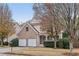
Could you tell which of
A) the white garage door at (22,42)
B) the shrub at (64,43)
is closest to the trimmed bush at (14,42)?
the white garage door at (22,42)

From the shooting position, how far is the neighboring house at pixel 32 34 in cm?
162

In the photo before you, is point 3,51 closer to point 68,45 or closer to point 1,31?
point 1,31

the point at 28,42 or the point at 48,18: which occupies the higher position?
the point at 48,18

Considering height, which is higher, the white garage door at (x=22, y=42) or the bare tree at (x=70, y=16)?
the bare tree at (x=70, y=16)

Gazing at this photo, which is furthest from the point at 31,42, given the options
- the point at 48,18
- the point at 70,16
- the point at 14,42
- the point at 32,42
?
the point at 70,16

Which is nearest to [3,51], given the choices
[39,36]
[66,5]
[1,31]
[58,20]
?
[1,31]

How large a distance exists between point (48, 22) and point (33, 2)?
8.8 inches

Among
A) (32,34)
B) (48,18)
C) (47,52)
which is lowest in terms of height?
(47,52)

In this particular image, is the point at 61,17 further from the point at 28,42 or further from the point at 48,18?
the point at 28,42

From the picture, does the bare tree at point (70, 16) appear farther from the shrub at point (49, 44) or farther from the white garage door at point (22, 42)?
the white garage door at point (22, 42)

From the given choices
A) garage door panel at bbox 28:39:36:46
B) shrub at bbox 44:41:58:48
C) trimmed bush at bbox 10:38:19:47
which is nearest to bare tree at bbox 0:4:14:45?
trimmed bush at bbox 10:38:19:47

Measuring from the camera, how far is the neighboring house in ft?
5.32

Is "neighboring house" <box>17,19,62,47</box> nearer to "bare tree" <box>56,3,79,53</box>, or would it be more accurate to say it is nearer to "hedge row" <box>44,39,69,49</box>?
"hedge row" <box>44,39,69,49</box>

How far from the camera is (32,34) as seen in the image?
5.34 feet
